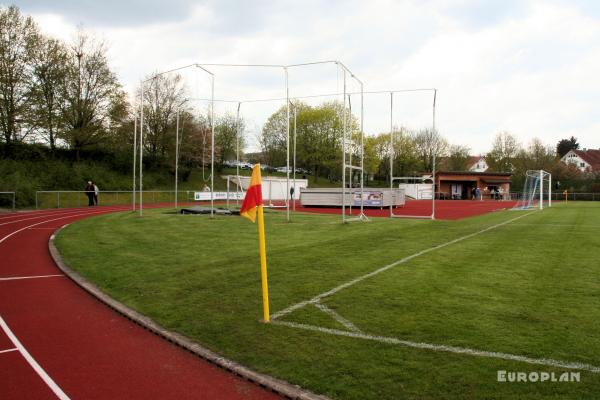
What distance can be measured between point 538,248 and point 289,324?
8703mm

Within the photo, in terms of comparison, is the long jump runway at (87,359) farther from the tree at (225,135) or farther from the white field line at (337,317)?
the tree at (225,135)

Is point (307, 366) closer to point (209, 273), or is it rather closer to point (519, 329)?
point (519, 329)

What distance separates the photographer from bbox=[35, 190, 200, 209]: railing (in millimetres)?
33688

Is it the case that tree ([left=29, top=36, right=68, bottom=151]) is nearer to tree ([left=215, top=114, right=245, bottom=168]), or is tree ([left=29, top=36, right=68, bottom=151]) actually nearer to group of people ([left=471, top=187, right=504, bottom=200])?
tree ([left=215, top=114, right=245, bottom=168])

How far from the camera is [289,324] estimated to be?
6.20m

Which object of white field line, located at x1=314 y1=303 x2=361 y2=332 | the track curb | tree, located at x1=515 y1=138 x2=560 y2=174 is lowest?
the track curb

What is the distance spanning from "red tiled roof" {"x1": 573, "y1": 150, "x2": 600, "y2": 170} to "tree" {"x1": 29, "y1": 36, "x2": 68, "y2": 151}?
340ft

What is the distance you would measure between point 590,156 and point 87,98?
106010 mm

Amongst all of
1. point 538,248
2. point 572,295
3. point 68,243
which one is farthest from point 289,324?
point 68,243

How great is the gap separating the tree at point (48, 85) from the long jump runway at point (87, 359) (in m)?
35.2

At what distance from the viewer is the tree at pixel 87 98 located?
4334cm

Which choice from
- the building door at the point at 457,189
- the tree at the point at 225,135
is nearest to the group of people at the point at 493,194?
the building door at the point at 457,189

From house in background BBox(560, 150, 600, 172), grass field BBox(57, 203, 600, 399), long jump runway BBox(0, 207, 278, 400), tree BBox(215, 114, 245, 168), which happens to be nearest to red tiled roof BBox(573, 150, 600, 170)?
house in background BBox(560, 150, 600, 172)

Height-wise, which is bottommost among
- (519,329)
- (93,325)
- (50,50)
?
(93,325)
